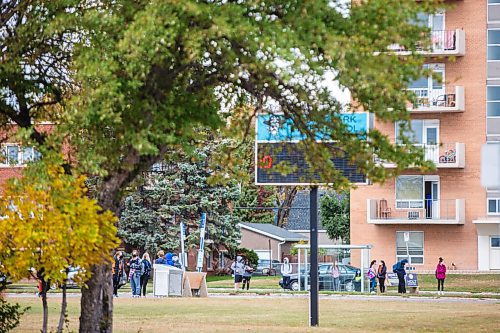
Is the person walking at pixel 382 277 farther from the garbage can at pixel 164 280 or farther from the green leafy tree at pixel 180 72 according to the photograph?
the green leafy tree at pixel 180 72

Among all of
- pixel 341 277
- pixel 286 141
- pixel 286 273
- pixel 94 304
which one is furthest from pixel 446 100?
pixel 94 304

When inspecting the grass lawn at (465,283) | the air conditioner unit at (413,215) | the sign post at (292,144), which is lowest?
the grass lawn at (465,283)

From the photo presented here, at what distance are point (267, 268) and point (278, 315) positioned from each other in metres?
56.0

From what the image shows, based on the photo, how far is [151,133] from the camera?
1662 centimetres

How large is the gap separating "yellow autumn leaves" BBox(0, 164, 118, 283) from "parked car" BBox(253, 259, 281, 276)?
70710mm

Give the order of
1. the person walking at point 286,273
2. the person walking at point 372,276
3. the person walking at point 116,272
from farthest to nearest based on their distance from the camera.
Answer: the person walking at point 286,273 → the person walking at point 372,276 → the person walking at point 116,272

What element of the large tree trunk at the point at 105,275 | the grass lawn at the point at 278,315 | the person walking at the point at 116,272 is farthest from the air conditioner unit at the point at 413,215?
the large tree trunk at the point at 105,275

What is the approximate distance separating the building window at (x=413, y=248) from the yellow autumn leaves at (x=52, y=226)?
163 ft

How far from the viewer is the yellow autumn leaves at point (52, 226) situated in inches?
656

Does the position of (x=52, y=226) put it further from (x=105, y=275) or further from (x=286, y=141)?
(x=286, y=141)

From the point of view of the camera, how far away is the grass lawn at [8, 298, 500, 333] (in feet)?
88.8

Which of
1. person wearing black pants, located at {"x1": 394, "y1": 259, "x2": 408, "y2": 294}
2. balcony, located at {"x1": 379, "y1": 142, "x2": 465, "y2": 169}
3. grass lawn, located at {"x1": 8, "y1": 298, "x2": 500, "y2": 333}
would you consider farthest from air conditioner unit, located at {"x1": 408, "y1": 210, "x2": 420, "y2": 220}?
grass lawn, located at {"x1": 8, "y1": 298, "x2": 500, "y2": 333}

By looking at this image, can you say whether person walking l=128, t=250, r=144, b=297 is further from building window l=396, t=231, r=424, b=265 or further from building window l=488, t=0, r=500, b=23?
building window l=488, t=0, r=500, b=23

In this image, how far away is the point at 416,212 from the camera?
66.2m
